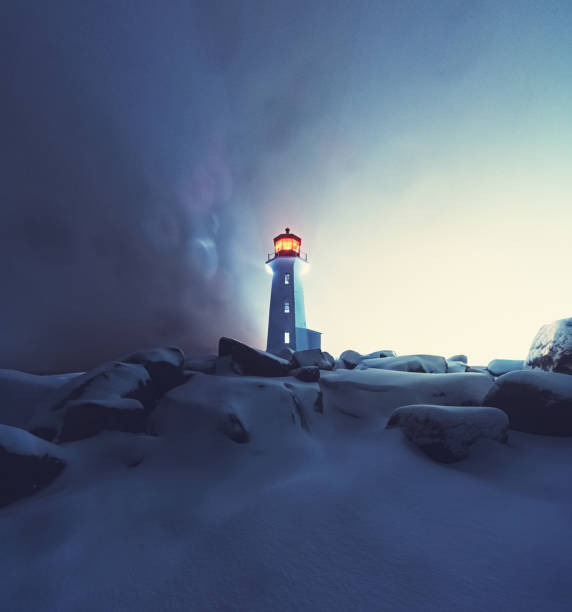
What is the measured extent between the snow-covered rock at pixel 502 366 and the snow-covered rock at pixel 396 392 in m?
Answer: 3.87

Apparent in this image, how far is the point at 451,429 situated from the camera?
7.00ft

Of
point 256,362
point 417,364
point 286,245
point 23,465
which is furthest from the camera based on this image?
point 286,245

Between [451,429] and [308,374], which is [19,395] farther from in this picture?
[451,429]

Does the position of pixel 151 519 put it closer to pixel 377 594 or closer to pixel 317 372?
pixel 377 594

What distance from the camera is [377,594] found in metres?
1.04

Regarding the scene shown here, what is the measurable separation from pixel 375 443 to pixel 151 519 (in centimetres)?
187

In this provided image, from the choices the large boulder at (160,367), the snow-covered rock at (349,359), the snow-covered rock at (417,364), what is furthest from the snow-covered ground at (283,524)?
the snow-covered rock at (349,359)

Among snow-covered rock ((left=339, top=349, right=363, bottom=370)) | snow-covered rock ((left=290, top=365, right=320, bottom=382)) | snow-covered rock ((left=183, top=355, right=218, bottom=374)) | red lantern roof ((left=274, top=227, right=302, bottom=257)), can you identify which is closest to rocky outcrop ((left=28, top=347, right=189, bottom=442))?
snow-covered rock ((left=183, top=355, right=218, bottom=374))

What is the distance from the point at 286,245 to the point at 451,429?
2090cm

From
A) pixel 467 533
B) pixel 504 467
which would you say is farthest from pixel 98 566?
pixel 504 467

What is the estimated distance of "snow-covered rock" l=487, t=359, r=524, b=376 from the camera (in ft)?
21.0

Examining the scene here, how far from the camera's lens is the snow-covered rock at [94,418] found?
248cm

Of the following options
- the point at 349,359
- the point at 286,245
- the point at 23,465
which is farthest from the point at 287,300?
the point at 23,465

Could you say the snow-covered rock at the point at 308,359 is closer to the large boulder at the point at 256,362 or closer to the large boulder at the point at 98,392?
the large boulder at the point at 256,362
